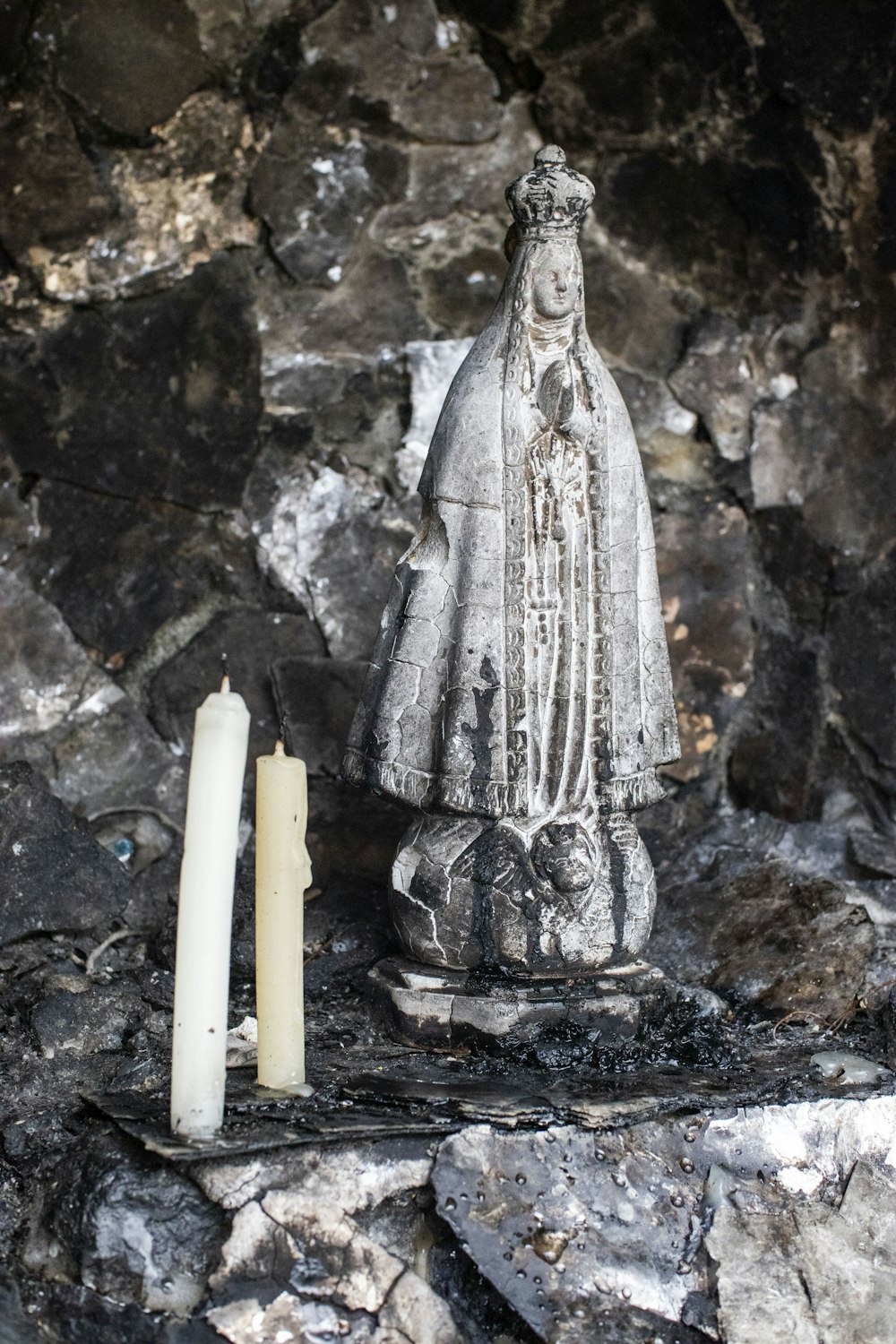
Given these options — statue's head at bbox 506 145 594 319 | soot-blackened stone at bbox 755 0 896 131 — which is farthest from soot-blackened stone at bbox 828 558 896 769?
statue's head at bbox 506 145 594 319

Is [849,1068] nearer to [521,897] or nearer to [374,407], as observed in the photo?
[521,897]

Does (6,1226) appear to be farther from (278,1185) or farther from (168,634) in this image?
(168,634)

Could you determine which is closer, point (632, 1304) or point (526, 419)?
point (632, 1304)

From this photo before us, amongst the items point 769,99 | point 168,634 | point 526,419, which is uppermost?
point 769,99

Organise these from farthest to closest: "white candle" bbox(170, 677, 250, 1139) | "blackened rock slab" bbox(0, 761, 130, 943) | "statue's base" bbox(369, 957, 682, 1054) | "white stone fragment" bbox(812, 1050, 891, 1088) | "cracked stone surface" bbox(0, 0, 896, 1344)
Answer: "cracked stone surface" bbox(0, 0, 896, 1344)
"blackened rock slab" bbox(0, 761, 130, 943)
"statue's base" bbox(369, 957, 682, 1054)
"white stone fragment" bbox(812, 1050, 891, 1088)
"white candle" bbox(170, 677, 250, 1139)

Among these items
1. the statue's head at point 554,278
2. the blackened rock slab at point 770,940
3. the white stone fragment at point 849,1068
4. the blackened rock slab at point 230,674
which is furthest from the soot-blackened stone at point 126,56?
the white stone fragment at point 849,1068

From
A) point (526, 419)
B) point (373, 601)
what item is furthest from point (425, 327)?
point (526, 419)

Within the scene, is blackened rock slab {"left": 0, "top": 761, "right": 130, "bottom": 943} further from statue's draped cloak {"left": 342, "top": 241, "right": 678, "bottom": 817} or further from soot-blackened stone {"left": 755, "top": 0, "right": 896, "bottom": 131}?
soot-blackened stone {"left": 755, "top": 0, "right": 896, "bottom": 131}

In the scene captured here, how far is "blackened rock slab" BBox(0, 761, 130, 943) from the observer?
9.46ft

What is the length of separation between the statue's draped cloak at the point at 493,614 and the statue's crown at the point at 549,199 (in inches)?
1.4

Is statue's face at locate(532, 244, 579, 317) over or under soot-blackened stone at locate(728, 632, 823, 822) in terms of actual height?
over

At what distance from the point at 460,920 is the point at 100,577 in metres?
1.39

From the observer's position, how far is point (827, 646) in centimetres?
365

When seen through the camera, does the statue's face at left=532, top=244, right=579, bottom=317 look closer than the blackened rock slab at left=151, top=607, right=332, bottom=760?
Yes
